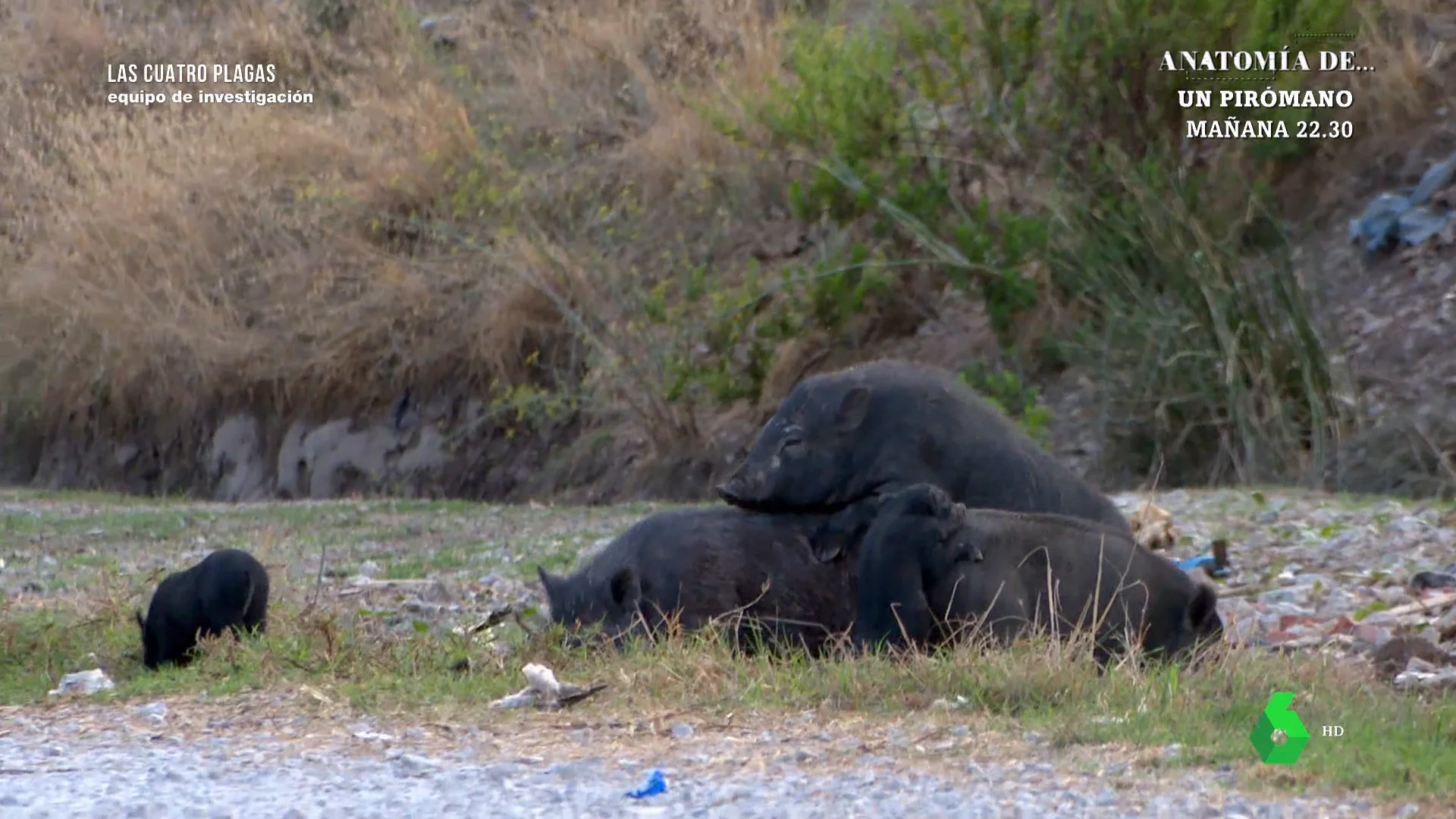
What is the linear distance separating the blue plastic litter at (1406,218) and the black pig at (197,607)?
865cm

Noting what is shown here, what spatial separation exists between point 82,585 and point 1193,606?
4.80 metres

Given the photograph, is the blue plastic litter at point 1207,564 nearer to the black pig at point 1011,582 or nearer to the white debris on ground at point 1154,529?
the white debris on ground at point 1154,529

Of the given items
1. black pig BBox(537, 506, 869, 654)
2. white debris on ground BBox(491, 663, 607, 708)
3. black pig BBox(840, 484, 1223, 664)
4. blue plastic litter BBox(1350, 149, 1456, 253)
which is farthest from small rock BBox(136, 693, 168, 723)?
blue plastic litter BBox(1350, 149, 1456, 253)

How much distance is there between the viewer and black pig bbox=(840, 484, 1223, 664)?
521cm

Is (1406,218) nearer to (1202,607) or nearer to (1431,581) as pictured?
(1431,581)

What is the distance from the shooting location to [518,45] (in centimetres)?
1895

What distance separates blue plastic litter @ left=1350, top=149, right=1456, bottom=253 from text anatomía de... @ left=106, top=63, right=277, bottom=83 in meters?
11.6

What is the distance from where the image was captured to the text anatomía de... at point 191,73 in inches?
781

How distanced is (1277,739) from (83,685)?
341cm

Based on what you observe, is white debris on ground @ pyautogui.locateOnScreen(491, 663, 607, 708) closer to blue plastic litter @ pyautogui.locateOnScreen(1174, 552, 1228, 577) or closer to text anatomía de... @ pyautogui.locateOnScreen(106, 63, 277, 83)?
Result: blue plastic litter @ pyautogui.locateOnScreen(1174, 552, 1228, 577)

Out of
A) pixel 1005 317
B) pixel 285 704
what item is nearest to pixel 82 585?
pixel 285 704

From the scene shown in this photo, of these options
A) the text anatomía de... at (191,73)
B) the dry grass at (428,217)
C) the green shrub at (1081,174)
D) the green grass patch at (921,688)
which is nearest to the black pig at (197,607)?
the green grass patch at (921,688)

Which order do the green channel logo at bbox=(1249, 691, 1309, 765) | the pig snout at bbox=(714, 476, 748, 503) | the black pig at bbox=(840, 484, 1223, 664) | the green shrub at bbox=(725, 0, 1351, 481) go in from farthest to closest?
1. the green shrub at bbox=(725, 0, 1351, 481)
2. the pig snout at bbox=(714, 476, 748, 503)
3. the black pig at bbox=(840, 484, 1223, 664)
4. the green channel logo at bbox=(1249, 691, 1309, 765)

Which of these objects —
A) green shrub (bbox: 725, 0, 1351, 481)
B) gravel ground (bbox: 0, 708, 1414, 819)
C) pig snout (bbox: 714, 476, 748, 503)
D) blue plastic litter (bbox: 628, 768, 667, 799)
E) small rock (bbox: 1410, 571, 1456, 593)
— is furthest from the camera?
green shrub (bbox: 725, 0, 1351, 481)
